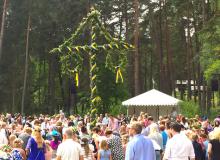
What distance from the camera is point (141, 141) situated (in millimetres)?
7598

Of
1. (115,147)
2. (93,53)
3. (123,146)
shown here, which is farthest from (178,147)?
(93,53)

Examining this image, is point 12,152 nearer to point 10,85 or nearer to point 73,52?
point 73,52

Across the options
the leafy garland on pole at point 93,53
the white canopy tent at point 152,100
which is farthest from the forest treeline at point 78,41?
the leafy garland on pole at point 93,53

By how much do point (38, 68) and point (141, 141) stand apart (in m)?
49.0

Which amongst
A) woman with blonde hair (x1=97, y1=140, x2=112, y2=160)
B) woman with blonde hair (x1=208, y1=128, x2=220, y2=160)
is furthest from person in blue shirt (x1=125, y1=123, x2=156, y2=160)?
woman with blonde hair (x1=97, y1=140, x2=112, y2=160)

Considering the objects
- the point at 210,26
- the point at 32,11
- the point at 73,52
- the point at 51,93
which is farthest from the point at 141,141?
the point at 51,93

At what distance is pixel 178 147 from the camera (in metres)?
8.70

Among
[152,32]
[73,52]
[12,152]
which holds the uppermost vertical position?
[152,32]

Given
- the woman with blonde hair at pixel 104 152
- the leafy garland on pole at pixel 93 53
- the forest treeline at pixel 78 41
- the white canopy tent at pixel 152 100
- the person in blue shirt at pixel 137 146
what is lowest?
the woman with blonde hair at pixel 104 152

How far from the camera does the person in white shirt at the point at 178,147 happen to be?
869 centimetres

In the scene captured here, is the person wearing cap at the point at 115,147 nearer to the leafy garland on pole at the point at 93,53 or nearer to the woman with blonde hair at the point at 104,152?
the woman with blonde hair at the point at 104,152

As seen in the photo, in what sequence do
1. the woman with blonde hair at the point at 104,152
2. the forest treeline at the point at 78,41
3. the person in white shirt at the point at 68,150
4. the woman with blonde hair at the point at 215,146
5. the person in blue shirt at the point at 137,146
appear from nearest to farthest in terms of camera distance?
the person in blue shirt at the point at 137,146
the person in white shirt at the point at 68,150
the woman with blonde hair at the point at 215,146
the woman with blonde hair at the point at 104,152
the forest treeline at the point at 78,41

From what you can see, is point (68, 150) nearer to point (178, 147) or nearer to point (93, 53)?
point (178, 147)

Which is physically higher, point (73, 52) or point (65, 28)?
point (65, 28)
